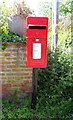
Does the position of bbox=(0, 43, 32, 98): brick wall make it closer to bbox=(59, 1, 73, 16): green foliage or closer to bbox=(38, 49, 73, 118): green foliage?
bbox=(38, 49, 73, 118): green foliage

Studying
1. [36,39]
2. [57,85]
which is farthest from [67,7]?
[57,85]

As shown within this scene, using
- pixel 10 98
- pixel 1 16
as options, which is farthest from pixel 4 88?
pixel 1 16

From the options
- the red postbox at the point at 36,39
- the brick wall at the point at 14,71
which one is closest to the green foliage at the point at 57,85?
the brick wall at the point at 14,71

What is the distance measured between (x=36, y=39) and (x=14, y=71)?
44.4 inches

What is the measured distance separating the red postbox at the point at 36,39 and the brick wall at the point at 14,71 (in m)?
0.75

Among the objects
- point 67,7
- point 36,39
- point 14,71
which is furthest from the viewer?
point 14,71

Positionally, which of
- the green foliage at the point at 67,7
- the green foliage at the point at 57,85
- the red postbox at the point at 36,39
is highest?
the green foliage at the point at 67,7

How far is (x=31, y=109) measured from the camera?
12.6 feet

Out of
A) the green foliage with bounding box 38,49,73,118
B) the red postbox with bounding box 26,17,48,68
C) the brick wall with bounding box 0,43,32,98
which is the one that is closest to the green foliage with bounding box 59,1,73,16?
the red postbox with bounding box 26,17,48,68

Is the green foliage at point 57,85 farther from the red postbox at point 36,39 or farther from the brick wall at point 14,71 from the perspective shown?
the red postbox at point 36,39

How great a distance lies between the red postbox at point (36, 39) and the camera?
3.36m

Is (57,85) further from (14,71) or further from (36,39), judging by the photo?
(36,39)

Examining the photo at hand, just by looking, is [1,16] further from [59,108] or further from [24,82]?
[59,108]

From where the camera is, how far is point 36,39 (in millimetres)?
3383
